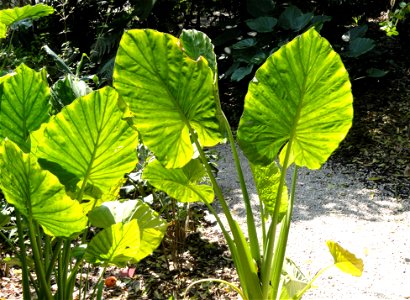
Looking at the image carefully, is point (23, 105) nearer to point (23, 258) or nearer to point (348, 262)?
point (23, 258)

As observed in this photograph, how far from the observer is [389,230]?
339cm

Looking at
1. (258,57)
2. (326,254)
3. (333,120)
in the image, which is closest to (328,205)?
(326,254)

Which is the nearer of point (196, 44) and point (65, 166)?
point (65, 166)

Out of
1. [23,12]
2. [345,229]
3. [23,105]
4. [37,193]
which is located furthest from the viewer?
[345,229]

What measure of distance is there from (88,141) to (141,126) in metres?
0.17

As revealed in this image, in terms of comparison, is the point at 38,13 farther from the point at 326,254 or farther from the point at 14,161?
the point at 326,254

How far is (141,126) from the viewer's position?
1.47 m

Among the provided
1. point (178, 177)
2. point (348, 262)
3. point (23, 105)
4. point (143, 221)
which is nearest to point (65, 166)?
point (23, 105)

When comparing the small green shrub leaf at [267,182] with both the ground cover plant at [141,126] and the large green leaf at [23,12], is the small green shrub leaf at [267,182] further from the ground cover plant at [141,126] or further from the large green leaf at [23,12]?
the large green leaf at [23,12]

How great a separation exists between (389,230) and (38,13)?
2.39 meters

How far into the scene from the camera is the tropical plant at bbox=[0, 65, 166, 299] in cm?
122

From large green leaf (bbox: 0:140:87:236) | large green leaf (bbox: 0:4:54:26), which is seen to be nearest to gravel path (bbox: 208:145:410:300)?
large green leaf (bbox: 0:140:87:236)

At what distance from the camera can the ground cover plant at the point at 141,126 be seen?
1323mm

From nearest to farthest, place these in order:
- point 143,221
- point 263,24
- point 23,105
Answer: point 23,105 → point 143,221 → point 263,24
